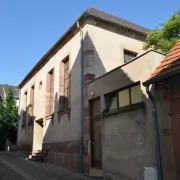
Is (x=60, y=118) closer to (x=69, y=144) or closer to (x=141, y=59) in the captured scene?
(x=69, y=144)

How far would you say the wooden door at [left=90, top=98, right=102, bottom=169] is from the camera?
10.1 meters

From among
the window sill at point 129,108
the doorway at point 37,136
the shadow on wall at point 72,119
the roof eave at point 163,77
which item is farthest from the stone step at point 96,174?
the doorway at point 37,136

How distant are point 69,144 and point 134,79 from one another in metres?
5.70

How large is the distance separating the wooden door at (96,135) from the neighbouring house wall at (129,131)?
67 cm

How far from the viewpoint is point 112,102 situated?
9.49 metres

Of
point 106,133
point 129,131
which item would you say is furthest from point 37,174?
point 129,131

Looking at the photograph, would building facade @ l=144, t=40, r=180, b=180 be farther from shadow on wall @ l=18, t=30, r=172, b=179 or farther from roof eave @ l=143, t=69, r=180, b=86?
shadow on wall @ l=18, t=30, r=172, b=179

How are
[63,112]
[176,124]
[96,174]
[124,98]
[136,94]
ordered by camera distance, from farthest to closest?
1. [63,112]
2. [96,174]
3. [124,98]
4. [136,94]
5. [176,124]

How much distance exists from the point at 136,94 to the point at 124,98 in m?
0.67

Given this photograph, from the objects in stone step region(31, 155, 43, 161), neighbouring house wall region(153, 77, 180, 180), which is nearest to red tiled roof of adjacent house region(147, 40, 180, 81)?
neighbouring house wall region(153, 77, 180, 180)

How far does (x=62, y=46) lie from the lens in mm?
14750

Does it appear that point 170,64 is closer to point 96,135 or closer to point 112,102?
point 112,102

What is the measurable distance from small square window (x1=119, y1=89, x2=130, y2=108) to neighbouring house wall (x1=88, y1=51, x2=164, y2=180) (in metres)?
0.25

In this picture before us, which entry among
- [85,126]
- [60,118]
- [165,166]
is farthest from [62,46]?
[165,166]
